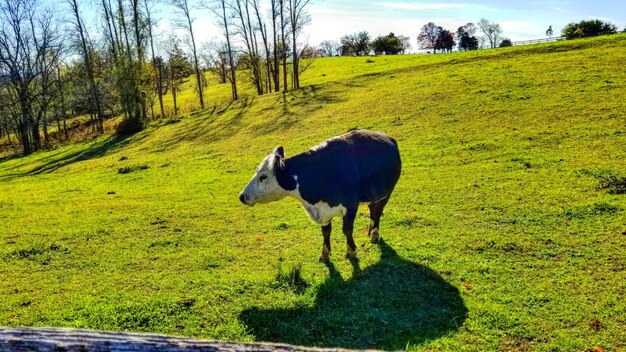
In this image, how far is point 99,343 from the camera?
2.80 m

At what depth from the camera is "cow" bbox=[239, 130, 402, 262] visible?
802 cm

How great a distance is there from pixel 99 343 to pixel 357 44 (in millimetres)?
104608

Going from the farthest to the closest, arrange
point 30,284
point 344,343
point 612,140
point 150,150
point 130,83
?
point 130,83 < point 150,150 < point 612,140 < point 30,284 < point 344,343

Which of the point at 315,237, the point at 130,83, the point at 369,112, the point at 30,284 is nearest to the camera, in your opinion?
the point at 30,284

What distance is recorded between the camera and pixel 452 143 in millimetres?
19125

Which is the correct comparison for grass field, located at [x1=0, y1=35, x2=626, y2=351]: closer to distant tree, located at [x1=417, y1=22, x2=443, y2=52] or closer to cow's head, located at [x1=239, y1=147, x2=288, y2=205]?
cow's head, located at [x1=239, y1=147, x2=288, y2=205]

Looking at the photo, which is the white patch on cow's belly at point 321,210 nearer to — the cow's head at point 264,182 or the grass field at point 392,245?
the cow's head at point 264,182

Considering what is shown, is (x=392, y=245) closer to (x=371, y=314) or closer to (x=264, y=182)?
(x=371, y=314)

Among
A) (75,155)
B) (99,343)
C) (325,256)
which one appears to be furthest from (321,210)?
(75,155)

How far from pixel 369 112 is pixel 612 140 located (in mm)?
13328

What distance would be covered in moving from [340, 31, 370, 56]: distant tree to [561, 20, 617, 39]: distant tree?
5694 centimetres

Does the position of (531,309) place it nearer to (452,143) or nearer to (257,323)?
(257,323)

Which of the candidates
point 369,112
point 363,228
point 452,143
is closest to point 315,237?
point 363,228

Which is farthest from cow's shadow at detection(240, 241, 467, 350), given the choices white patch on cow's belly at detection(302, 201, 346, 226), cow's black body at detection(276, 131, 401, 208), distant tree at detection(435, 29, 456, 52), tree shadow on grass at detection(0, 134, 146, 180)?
distant tree at detection(435, 29, 456, 52)
